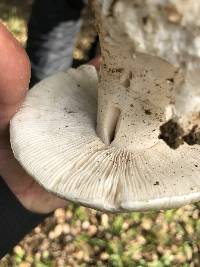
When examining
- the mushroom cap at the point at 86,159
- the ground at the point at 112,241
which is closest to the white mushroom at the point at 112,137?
the mushroom cap at the point at 86,159

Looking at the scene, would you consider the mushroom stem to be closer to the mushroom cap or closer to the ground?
the mushroom cap

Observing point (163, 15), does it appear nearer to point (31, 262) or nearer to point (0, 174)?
point (0, 174)

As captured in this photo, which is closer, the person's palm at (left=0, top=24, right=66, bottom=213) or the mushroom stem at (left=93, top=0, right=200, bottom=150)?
the mushroom stem at (left=93, top=0, right=200, bottom=150)

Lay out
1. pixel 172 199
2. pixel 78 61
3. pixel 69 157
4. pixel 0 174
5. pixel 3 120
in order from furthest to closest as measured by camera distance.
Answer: pixel 78 61 < pixel 0 174 < pixel 3 120 < pixel 69 157 < pixel 172 199

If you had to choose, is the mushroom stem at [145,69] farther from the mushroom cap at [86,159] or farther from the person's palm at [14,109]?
the person's palm at [14,109]

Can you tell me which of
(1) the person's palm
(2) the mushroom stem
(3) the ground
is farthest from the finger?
(3) the ground

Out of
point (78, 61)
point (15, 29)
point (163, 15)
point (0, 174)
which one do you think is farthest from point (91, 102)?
point (15, 29)

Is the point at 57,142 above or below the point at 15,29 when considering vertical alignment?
above
